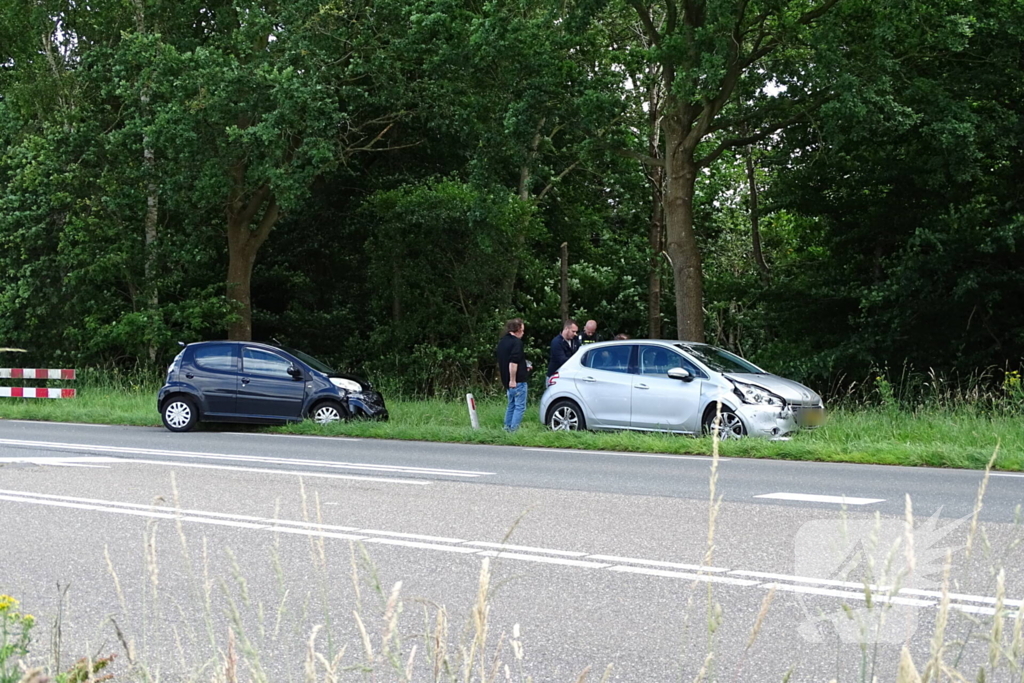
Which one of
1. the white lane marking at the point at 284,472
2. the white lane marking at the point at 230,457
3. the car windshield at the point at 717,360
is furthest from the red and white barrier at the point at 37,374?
the car windshield at the point at 717,360

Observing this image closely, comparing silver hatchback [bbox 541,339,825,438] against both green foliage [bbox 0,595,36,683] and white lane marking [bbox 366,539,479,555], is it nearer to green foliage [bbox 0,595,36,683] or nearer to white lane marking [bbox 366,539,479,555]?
white lane marking [bbox 366,539,479,555]

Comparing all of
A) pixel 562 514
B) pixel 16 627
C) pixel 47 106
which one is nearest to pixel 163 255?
pixel 47 106

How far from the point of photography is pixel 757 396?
16.2 meters

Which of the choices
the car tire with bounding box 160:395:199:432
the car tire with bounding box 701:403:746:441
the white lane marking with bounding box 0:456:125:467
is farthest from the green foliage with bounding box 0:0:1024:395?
the white lane marking with bounding box 0:456:125:467

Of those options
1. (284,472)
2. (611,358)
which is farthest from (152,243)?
(284,472)

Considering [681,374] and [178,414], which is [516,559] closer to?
[681,374]

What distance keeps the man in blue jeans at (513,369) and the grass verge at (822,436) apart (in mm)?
358

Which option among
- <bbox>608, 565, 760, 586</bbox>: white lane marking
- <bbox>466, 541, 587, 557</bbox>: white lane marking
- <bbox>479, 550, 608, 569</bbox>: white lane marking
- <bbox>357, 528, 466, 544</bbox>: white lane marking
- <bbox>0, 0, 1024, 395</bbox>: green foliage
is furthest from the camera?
<bbox>0, 0, 1024, 395</bbox>: green foliage

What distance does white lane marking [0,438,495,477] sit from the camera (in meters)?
12.7

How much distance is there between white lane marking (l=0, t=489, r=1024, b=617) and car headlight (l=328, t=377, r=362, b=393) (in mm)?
9358

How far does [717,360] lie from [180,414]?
29.8 ft

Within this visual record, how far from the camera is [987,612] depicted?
18.8 ft

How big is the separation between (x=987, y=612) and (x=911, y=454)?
8594 millimetres

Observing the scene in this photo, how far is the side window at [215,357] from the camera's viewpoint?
67.2 ft
